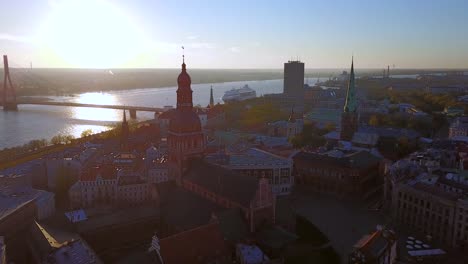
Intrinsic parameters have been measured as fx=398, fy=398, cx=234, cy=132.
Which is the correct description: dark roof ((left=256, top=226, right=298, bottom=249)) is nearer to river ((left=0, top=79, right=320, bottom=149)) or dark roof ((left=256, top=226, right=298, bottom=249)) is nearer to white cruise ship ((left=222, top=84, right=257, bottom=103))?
river ((left=0, top=79, right=320, bottom=149))

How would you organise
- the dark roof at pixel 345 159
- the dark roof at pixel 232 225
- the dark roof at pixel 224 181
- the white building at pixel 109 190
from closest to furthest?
the dark roof at pixel 232 225 < the dark roof at pixel 224 181 < the white building at pixel 109 190 < the dark roof at pixel 345 159

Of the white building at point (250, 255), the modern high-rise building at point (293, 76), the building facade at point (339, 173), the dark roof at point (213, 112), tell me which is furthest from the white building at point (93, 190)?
the modern high-rise building at point (293, 76)

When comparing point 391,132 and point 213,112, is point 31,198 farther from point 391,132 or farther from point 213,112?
point 213,112

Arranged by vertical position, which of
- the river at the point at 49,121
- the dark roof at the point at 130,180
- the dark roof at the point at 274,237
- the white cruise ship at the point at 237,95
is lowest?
the river at the point at 49,121

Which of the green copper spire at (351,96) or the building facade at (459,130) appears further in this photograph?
the building facade at (459,130)

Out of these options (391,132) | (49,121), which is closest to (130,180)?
(391,132)

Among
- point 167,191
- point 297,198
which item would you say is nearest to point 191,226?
point 167,191

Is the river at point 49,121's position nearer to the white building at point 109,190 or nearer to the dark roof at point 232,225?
the white building at point 109,190

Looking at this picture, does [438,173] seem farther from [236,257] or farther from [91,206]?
[91,206]
